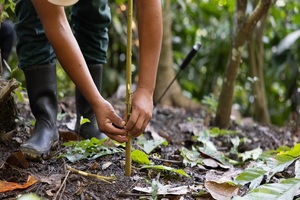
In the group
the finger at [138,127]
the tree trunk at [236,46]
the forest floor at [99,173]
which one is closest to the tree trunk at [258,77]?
the tree trunk at [236,46]

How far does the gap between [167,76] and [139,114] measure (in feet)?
7.30

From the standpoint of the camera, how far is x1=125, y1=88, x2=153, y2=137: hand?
1418mm

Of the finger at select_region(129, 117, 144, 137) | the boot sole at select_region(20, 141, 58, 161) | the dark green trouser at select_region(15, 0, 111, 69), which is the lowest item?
the boot sole at select_region(20, 141, 58, 161)

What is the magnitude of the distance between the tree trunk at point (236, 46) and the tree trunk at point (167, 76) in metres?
0.93

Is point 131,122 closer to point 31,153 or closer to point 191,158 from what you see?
point 31,153

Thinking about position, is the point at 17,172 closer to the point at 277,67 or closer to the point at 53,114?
the point at 53,114

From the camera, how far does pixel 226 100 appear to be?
2.65 metres

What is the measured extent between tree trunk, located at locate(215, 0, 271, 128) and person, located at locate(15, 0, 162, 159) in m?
0.83

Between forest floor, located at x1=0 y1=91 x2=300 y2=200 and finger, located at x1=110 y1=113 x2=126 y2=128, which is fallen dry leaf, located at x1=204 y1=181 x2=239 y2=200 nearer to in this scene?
forest floor, located at x1=0 y1=91 x2=300 y2=200

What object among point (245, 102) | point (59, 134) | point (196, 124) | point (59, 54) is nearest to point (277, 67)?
point (245, 102)

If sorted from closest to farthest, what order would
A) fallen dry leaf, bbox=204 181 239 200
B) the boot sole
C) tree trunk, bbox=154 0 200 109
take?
1. fallen dry leaf, bbox=204 181 239 200
2. the boot sole
3. tree trunk, bbox=154 0 200 109

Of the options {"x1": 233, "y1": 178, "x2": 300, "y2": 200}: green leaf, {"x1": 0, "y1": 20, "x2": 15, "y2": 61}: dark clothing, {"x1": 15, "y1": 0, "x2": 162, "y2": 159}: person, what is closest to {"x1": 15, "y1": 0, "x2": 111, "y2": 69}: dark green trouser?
{"x1": 15, "y1": 0, "x2": 162, "y2": 159}: person

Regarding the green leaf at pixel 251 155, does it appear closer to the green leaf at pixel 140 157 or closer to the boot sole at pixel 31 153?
the green leaf at pixel 140 157

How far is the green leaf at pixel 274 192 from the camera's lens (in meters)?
1.36
